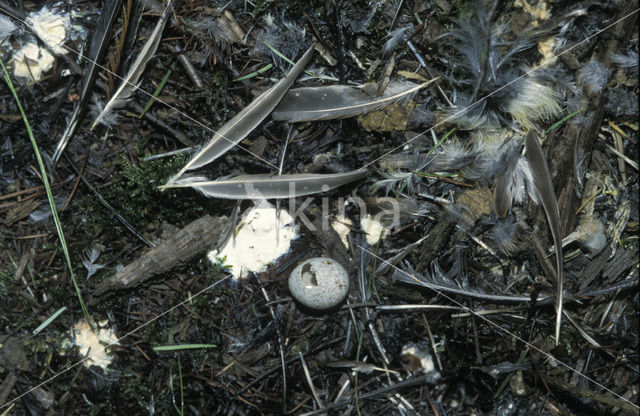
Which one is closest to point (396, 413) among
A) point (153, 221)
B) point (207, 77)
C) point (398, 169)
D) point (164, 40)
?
point (398, 169)

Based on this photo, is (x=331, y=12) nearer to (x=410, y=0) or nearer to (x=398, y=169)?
(x=410, y=0)

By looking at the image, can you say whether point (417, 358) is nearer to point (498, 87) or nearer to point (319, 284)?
point (319, 284)

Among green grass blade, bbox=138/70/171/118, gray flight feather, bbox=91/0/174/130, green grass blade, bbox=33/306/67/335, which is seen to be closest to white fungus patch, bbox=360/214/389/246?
green grass blade, bbox=138/70/171/118

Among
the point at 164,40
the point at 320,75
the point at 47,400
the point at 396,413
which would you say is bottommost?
the point at 396,413

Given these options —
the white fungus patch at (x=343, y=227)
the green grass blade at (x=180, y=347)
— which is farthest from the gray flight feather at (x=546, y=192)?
the green grass blade at (x=180, y=347)

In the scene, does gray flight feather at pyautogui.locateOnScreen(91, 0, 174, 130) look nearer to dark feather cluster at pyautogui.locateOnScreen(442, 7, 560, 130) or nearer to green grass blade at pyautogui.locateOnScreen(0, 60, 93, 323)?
green grass blade at pyautogui.locateOnScreen(0, 60, 93, 323)

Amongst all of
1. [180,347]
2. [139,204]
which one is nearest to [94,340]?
[180,347]
